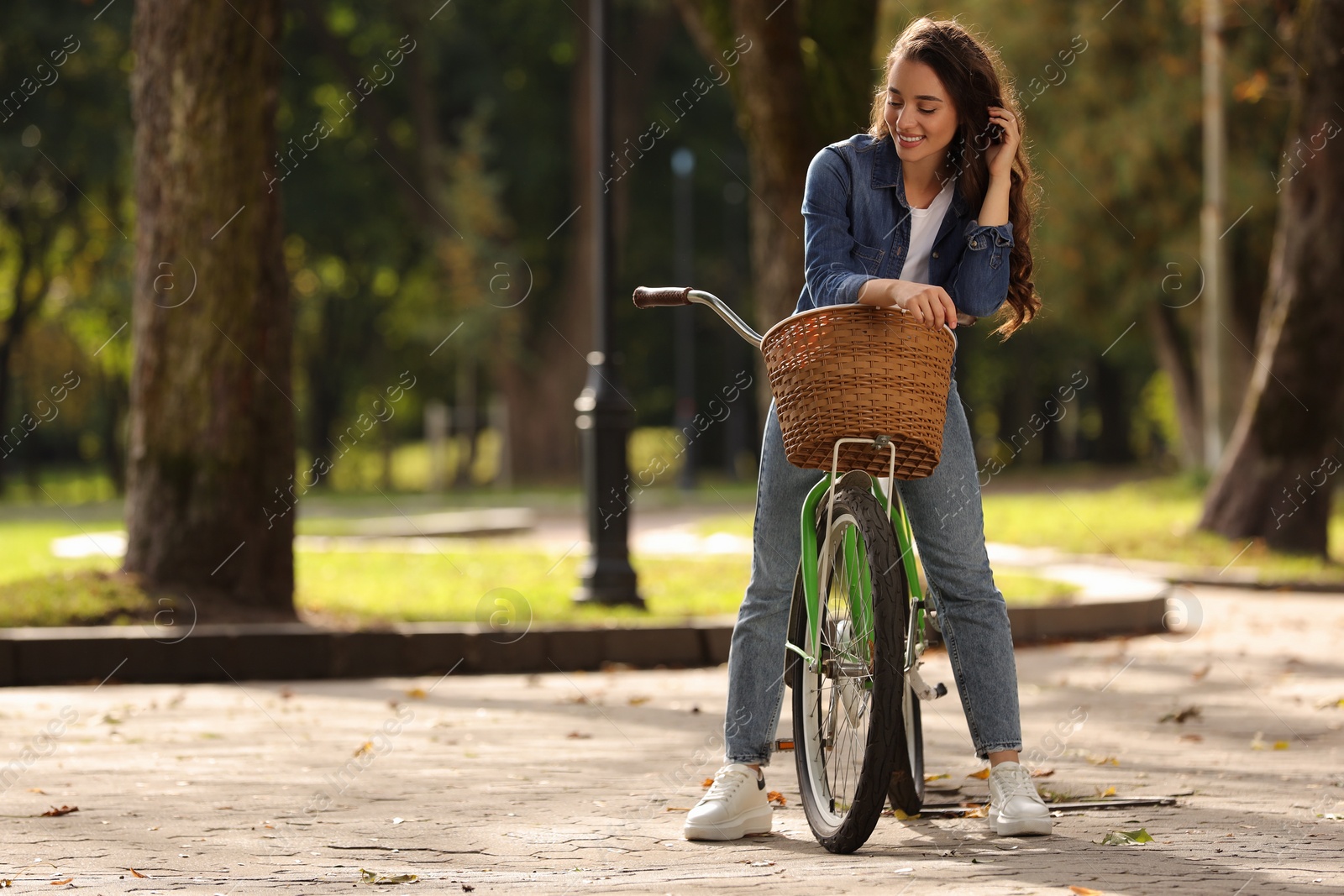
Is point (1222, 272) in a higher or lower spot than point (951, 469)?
higher

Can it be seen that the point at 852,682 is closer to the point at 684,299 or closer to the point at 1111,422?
the point at 684,299

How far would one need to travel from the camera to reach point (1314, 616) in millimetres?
10875

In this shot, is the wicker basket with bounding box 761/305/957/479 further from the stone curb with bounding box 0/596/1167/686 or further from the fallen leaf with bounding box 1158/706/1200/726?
the stone curb with bounding box 0/596/1167/686

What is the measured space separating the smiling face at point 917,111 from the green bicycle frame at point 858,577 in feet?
2.66

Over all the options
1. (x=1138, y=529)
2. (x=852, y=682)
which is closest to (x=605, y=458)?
(x=852, y=682)

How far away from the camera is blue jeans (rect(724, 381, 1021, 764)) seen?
14.4 feet

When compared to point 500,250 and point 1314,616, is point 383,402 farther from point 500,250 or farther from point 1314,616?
point 1314,616

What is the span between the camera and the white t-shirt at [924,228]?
14.2 ft

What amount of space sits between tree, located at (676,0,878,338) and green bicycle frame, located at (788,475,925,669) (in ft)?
20.1

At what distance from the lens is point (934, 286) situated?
4.11m

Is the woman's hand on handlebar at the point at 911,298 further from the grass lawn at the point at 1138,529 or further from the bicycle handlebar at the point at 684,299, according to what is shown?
the grass lawn at the point at 1138,529

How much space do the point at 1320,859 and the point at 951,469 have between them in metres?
1.23

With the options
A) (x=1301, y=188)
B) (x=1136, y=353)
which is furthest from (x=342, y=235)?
(x=1301, y=188)

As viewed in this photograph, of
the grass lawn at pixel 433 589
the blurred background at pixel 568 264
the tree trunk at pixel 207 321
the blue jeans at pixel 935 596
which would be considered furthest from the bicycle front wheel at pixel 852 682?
the tree trunk at pixel 207 321
